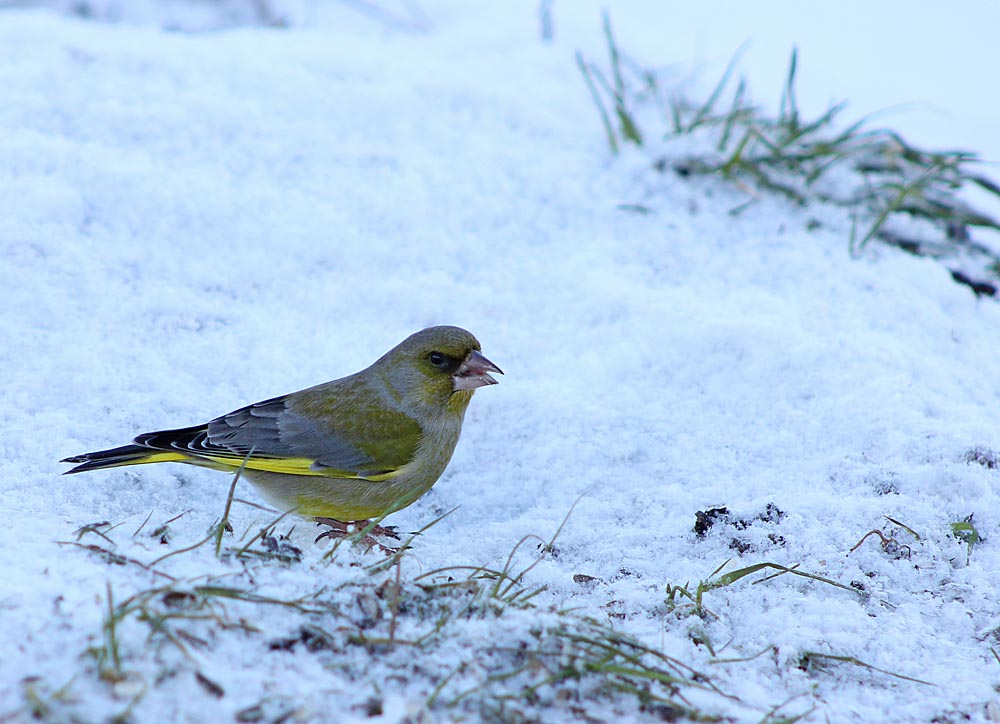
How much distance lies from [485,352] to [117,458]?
1918 mm

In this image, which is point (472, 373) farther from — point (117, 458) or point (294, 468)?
point (117, 458)

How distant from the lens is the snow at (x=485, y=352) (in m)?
2.83

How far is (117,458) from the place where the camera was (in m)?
3.53

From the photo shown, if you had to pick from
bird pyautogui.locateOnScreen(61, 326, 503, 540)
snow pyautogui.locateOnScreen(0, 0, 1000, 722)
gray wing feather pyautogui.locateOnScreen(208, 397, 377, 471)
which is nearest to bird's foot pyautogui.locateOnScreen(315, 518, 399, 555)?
bird pyautogui.locateOnScreen(61, 326, 503, 540)

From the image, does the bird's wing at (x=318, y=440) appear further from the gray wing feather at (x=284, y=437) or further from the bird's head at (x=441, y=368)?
the bird's head at (x=441, y=368)

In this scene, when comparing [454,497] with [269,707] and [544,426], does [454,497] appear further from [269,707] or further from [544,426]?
[269,707]

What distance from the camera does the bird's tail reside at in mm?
3508

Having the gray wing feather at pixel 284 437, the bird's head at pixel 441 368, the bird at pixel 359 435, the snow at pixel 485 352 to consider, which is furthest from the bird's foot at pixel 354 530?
the bird's head at pixel 441 368

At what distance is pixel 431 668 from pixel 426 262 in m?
3.03

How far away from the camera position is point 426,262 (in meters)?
5.30

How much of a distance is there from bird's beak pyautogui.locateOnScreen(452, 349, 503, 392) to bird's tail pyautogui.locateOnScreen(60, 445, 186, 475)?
1.27 metres

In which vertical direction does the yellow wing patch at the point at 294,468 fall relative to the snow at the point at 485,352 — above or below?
below

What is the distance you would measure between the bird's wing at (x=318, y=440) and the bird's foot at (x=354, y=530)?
0.73ft

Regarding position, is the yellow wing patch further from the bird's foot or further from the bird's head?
the bird's head
